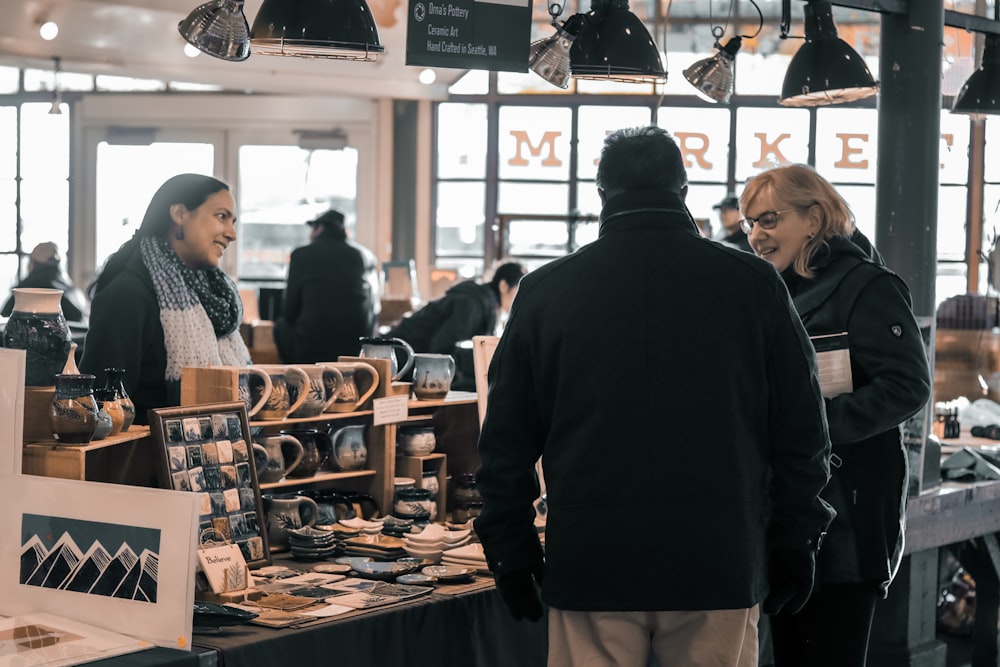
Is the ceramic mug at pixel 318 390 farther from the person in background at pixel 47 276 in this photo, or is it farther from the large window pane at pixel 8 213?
the large window pane at pixel 8 213

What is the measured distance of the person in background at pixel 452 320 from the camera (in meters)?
Result: 5.51

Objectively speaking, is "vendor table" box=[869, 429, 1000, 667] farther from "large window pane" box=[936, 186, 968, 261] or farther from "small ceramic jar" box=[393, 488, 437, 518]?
"large window pane" box=[936, 186, 968, 261]

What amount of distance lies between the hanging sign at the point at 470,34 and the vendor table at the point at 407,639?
5.62ft

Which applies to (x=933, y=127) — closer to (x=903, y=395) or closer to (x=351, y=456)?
(x=903, y=395)

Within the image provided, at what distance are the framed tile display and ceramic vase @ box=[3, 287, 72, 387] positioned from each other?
22 centimetres

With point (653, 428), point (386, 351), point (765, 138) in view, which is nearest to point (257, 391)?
point (386, 351)

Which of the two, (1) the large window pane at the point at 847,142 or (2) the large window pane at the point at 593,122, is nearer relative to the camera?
(1) the large window pane at the point at 847,142

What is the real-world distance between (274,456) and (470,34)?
1528 millimetres

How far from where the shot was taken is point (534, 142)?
11.6 metres

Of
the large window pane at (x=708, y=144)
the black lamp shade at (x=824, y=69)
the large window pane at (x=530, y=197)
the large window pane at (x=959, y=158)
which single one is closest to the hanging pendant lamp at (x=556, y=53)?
the black lamp shade at (x=824, y=69)

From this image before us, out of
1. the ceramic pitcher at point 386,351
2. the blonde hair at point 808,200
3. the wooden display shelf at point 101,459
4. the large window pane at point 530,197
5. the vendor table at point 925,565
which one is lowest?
the vendor table at point 925,565

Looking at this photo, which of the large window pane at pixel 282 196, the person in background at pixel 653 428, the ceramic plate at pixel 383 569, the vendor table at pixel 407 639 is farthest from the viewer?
the large window pane at pixel 282 196

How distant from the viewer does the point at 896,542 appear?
2.75 m

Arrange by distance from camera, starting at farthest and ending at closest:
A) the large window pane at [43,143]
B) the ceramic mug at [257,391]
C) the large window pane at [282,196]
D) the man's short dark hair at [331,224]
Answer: the large window pane at [43,143] → the large window pane at [282,196] → the man's short dark hair at [331,224] → the ceramic mug at [257,391]
